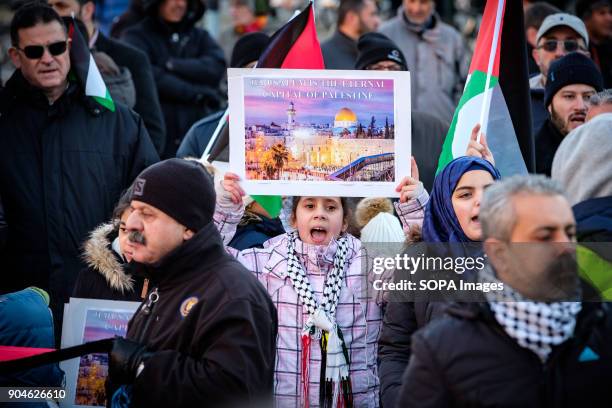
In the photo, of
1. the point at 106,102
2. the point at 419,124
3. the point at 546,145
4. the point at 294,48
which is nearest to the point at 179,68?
the point at 106,102

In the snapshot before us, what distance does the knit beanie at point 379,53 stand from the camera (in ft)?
25.7

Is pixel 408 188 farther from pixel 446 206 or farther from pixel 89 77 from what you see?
pixel 89 77

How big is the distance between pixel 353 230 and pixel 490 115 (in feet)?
3.62

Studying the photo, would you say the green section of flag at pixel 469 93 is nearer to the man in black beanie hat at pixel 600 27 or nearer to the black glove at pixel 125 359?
the black glove at pixel 125 359

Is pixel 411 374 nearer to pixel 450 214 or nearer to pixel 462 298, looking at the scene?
pixel 462 298

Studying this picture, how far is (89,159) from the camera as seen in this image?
6.75 m

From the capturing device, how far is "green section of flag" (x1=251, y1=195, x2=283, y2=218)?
612cm

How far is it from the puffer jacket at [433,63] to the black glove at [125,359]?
233 inches

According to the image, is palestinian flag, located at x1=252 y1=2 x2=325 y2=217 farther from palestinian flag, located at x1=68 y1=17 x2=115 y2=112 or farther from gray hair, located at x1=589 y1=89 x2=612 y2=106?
gray hair, located at x1=589 y1=89 x2=612 y2=106

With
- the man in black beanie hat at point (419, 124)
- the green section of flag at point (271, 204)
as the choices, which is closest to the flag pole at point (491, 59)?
the man in black beanie hat at point (419, 124)

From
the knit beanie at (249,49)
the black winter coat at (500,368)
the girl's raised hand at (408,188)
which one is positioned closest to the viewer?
the black winter coat at (500,368)

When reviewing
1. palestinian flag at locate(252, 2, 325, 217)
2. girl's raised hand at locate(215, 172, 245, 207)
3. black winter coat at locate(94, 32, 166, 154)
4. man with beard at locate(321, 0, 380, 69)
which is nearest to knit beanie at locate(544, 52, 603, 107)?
palestinian flag at locate(252, 2, 325, 217)

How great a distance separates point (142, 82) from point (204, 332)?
15.3 feet

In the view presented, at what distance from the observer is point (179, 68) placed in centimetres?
925
